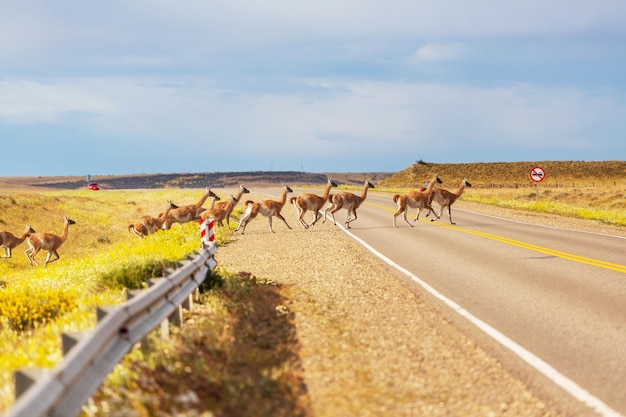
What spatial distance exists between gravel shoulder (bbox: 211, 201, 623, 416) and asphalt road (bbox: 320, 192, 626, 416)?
1.49ft

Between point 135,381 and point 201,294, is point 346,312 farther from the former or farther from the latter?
point 135,381

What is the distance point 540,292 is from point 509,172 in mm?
114936

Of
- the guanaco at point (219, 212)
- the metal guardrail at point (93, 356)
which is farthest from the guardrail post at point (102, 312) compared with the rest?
the guanaco at point (219, 212)

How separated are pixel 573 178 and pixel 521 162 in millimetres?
12698

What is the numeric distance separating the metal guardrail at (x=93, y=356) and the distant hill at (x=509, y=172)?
10517 cm

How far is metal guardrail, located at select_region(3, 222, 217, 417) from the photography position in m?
3.63

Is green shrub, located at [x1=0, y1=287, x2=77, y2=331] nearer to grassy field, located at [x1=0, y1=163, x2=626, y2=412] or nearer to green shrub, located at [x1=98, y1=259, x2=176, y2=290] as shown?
grassy field, located at [x1=0, y1=163, x2=626, y2=412]

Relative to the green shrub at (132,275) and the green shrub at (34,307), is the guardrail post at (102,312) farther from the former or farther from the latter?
the green shrub at (132,275)

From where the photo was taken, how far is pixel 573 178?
114938mm

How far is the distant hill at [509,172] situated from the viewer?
373 ft

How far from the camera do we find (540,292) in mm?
11016

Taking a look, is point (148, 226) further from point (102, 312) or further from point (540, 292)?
point (102, 312)

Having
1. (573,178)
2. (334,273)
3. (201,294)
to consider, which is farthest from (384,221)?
(573,178)

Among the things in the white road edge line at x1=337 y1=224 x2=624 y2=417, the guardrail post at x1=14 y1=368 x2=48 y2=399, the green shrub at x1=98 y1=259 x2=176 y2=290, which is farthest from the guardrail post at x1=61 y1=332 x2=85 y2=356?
the green shrub at x1=98 y1=259 x2=176 y2=290
